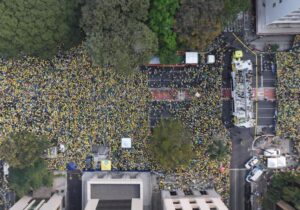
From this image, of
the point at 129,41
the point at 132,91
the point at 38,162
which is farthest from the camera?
the point at 132,91

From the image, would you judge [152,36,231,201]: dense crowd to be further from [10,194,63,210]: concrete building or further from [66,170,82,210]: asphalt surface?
[10,194,63,210]: concrete building

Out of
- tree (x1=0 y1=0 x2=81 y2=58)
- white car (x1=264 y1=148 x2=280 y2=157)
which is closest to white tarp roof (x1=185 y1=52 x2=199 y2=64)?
tree (x1=0 y1=0 x2=81 y2=58)

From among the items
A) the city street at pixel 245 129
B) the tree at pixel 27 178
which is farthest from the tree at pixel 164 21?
the tree at pixel 27 178

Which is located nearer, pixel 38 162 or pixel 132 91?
pixel 38 162

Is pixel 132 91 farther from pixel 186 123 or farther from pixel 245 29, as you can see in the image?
pixel 245 29

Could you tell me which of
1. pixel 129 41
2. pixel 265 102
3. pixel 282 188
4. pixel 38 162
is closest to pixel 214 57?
pixel 265 102

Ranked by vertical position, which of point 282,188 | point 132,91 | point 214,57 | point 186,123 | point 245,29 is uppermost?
point 245,29
